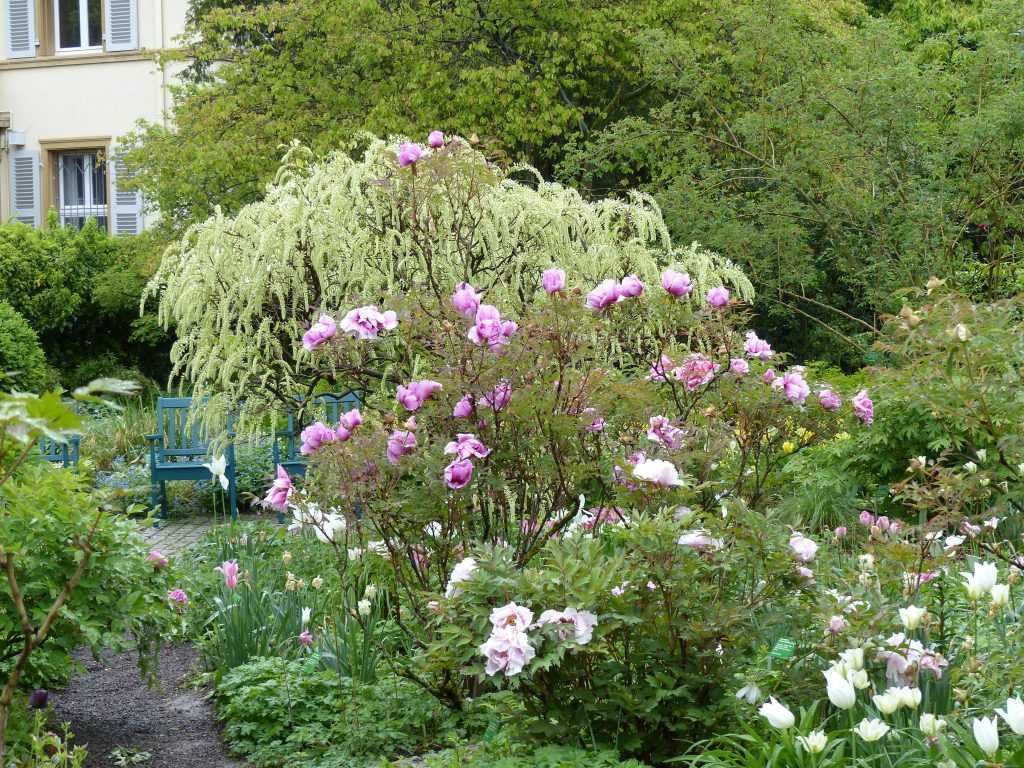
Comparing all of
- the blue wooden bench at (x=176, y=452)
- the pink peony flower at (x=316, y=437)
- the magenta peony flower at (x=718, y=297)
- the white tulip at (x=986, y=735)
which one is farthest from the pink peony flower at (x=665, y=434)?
the blue wooden bench at (x=176, y=452)

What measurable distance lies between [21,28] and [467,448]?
19289 mm

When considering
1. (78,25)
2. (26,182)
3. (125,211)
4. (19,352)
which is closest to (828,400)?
(19,352)

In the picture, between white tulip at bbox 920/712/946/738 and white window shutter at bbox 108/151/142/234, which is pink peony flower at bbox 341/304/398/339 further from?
white window shutter at bbox 108/151/142/234

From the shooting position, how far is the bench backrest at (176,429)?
9211 millimetres

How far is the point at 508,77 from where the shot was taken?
12203mm

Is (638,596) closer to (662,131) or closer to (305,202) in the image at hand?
(305,202)

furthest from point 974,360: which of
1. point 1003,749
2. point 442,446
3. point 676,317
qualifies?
point 442,446

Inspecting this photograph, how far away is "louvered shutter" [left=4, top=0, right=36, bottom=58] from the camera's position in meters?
20.0

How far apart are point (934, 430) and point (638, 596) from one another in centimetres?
359

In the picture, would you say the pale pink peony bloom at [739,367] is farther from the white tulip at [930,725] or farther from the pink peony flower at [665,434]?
the white tulip at [930,725]

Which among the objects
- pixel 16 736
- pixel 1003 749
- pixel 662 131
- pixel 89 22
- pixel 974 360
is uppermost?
pixel 89 22

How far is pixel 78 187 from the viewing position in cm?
2064

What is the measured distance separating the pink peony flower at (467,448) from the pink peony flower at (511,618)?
702 millimetres

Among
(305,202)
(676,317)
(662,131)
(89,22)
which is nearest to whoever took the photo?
(676,317)
